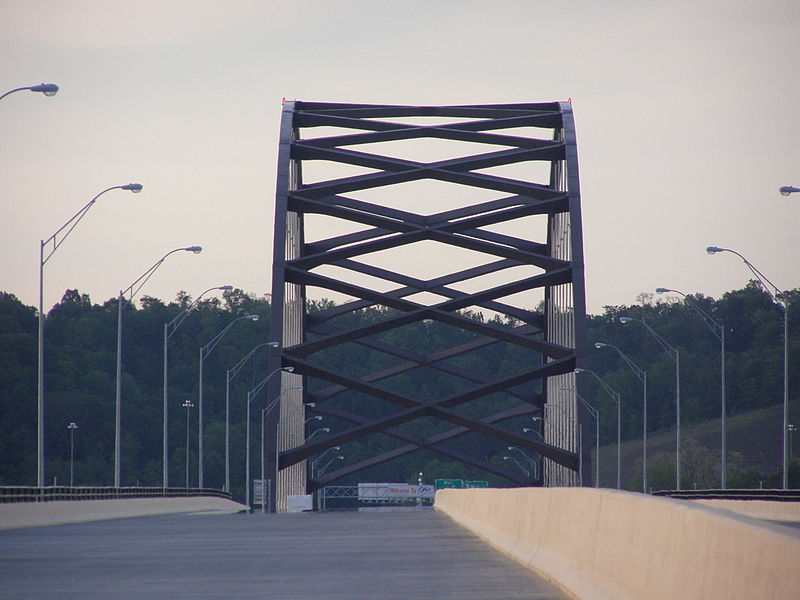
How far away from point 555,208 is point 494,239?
2904 millimetres

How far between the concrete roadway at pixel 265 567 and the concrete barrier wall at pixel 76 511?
525cm

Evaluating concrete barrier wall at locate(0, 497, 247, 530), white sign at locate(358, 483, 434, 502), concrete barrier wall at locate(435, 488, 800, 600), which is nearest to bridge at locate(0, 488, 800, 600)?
concrete barrier wall at locate(435, 488, 800, 600)

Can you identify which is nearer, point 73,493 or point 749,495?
point 73,493

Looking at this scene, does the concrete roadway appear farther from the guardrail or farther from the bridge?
the guardrail

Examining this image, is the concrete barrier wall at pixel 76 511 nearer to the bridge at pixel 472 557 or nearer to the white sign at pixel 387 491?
the bridge at pixel 472 557

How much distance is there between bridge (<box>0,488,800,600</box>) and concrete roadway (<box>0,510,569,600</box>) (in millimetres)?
20

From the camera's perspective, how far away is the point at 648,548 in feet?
28.6

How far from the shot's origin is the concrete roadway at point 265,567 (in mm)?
12656

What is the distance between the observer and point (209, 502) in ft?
218

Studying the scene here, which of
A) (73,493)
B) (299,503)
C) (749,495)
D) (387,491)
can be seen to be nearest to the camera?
(73,493)

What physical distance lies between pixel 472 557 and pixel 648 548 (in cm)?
906

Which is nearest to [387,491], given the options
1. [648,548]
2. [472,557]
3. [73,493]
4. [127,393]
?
[127,393]

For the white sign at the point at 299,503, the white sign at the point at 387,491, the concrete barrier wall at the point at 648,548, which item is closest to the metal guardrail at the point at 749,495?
the white sign at the point at 299,503

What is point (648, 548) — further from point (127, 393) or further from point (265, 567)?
point (127, 393)
